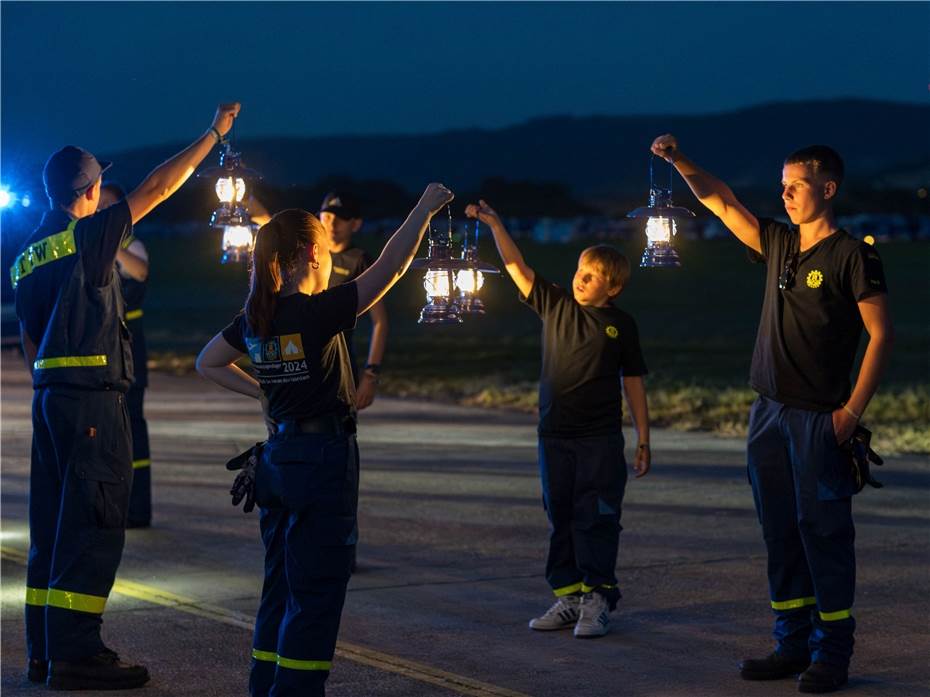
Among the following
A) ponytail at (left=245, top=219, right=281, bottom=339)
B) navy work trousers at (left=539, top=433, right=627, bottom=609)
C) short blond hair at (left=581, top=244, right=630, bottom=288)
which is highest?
short blond hair at (left=581, top=244, right=630, bottom=288)

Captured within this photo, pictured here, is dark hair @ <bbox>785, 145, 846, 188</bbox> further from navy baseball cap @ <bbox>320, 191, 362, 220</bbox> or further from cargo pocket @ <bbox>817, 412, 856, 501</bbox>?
navy baseball cap @ <bbox>320, 191, 362, 220</bbox>

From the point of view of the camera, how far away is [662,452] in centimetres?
1423

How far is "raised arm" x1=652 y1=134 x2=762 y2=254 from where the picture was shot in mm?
6730

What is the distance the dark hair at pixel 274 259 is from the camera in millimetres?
5492

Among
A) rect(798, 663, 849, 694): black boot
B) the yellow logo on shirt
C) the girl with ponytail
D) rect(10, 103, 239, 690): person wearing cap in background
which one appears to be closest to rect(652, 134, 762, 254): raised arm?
the girl with ponytail

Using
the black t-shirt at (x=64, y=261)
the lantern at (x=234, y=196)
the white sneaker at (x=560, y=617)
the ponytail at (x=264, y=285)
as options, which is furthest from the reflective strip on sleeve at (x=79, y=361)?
the white sneaker at (x=560, y=617)

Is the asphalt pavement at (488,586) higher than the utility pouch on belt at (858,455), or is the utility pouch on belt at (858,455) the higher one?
the utility pouch on belt at (858,455)

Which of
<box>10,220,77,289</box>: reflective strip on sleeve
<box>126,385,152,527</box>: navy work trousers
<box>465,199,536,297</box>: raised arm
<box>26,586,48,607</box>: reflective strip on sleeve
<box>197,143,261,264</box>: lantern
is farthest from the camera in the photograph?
<box>126,385,152,527</box>: navy work trousers

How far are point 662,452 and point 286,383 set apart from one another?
29.5ft

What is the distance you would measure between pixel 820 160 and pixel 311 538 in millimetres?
2514

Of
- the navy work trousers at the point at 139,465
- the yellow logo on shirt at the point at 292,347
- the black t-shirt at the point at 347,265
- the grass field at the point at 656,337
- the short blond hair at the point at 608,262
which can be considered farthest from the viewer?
the grass field at the point at 656,337

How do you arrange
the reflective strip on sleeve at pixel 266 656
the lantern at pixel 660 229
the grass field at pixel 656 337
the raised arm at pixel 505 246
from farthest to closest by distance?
the grass field at pixel 656 337 → the raised arm at pixel 505 246 → the lantern at pixel 660 229 → the reflective strip on sleeve at pixel 266 656

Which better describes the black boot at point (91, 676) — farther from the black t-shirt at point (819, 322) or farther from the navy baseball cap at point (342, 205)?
the navy baseball cap at point (342, 205)

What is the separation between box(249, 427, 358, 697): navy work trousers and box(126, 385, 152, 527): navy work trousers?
474 cm
